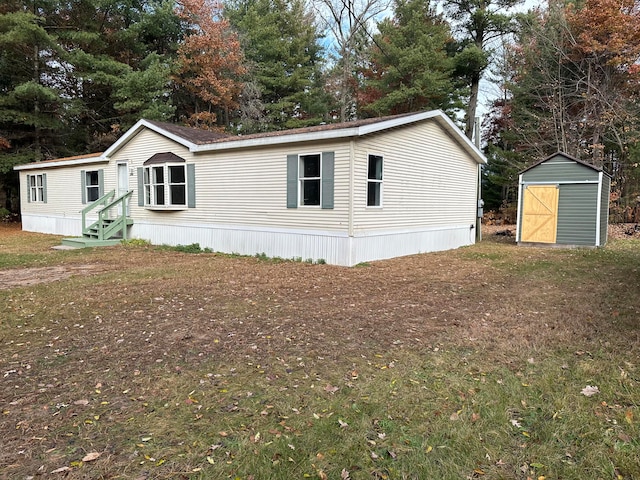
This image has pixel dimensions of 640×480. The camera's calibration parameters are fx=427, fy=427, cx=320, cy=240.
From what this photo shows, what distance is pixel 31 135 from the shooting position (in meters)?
21.5

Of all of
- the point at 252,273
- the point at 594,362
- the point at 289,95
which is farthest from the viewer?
the point at 289,95

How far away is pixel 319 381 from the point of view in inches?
133

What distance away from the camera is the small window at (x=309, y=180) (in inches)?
378

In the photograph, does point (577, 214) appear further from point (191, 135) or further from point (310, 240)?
point (191, 135)

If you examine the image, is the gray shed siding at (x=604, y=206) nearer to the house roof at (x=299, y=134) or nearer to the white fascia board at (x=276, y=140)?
the house roof at (x=299, y=134)

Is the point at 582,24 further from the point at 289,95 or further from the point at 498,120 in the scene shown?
the point at 289,95

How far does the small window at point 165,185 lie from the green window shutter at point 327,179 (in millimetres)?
4922

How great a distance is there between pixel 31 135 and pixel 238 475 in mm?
24704

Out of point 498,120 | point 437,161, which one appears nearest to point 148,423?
point 437,161

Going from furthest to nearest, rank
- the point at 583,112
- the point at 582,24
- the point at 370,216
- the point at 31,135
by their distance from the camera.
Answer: the point at 31,135 < the point at 583,112 < the point at 582,24 < the point at 370,216

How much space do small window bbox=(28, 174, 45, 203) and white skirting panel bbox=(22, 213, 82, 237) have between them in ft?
2.40

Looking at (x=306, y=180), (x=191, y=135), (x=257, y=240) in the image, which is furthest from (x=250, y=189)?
(x=191, y=135)

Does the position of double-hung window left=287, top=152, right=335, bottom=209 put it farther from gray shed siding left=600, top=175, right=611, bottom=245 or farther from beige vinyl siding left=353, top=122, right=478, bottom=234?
gray shed siding left=600, top=175, right=611, bottom=245

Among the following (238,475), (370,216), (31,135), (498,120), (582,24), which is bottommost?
(238,475)
